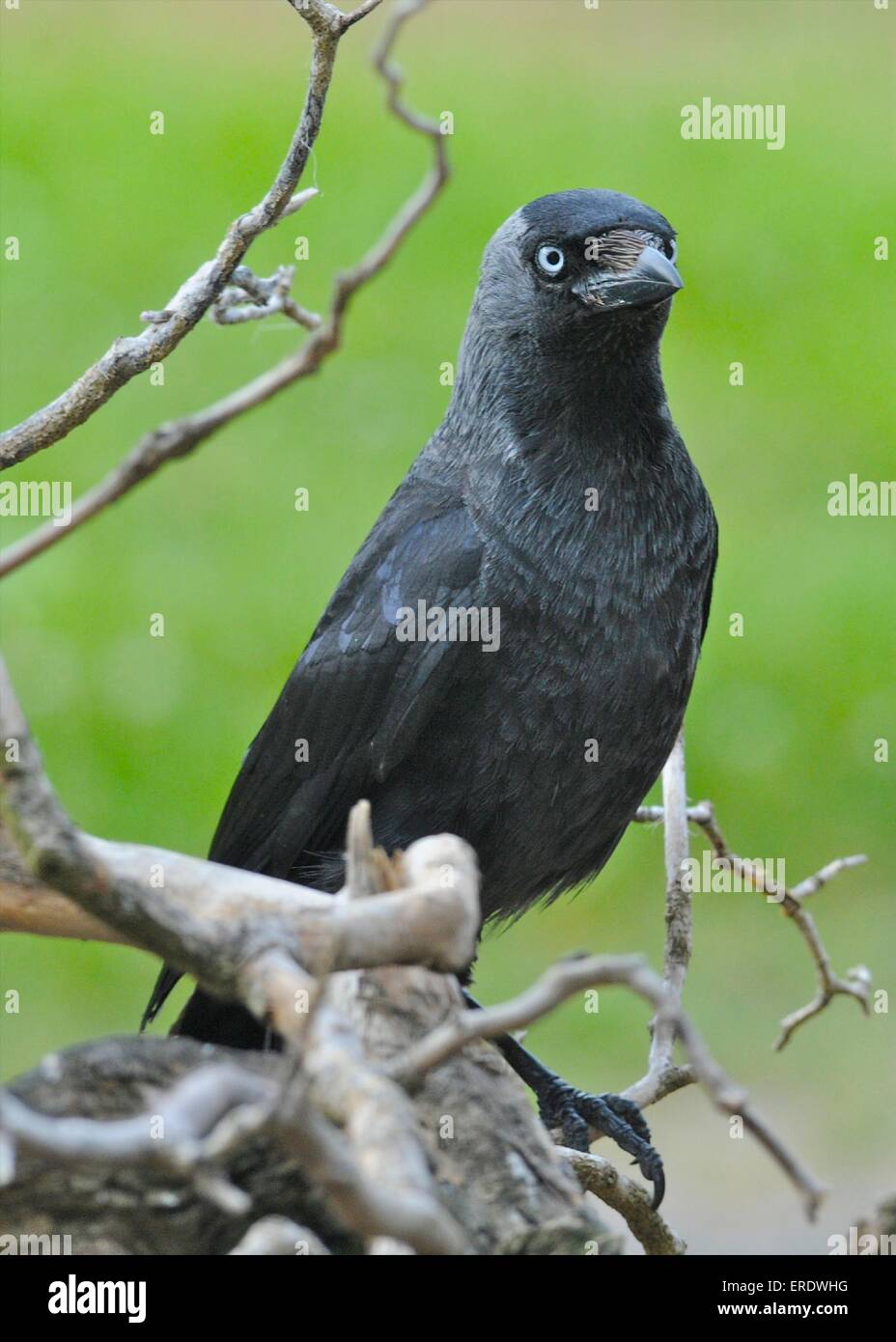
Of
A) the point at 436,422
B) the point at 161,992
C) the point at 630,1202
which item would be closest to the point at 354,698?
the point at 161,992

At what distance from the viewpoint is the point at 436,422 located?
8.37 metres

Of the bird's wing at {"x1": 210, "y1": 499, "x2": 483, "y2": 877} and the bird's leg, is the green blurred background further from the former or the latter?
the bird's wing at {"x1": 210, "y1": 499, "x2": 483, "y2": 877}

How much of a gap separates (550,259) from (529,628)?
2.72 ft

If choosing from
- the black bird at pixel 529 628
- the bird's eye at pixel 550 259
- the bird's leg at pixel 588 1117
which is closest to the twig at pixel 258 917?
the black bird at pixel 529 628

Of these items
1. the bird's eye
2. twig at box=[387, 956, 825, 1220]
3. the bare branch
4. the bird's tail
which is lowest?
the bird's tail

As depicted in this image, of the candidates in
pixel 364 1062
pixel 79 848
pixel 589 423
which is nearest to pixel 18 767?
pixel 79 848

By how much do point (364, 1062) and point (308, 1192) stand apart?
8.5 inches

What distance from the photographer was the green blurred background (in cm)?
661

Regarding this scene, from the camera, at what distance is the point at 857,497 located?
8203mm

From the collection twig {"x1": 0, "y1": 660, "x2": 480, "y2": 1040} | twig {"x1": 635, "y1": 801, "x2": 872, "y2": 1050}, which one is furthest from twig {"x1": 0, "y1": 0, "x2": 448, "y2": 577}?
twig {"x1": 635, "y1": 801, "x2": 872, "y2": 1050}

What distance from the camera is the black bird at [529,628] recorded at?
3.45 m

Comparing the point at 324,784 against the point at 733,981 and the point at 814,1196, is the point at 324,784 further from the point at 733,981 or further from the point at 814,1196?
the point at 733,981

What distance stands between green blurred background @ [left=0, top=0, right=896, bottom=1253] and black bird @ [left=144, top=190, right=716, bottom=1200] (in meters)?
2.34

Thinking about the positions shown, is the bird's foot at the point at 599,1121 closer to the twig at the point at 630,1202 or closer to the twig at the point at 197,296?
the twig at the point at 630,1202
